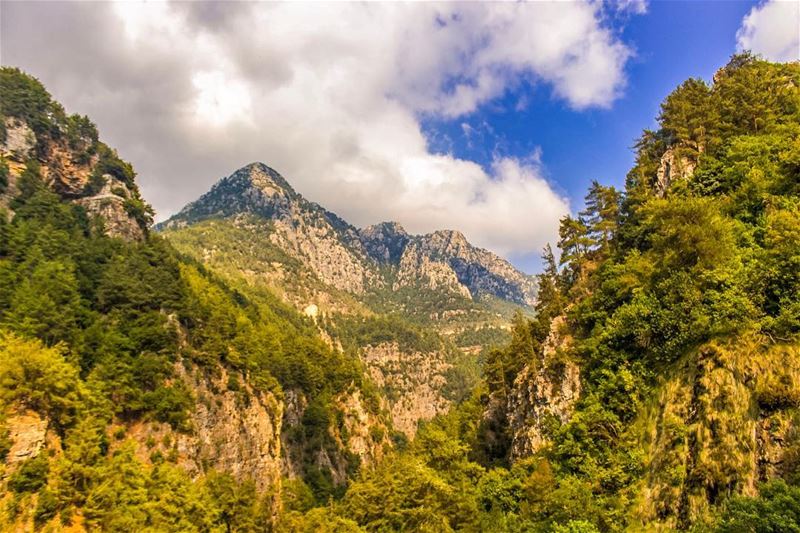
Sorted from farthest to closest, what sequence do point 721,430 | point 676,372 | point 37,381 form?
1. point 37,381
2. point 676,372
3. point 721,430

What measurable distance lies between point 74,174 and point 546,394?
10256 cm

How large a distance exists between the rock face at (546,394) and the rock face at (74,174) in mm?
82921

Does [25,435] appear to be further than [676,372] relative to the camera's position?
Yes

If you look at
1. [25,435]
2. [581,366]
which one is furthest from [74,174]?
[581,366]

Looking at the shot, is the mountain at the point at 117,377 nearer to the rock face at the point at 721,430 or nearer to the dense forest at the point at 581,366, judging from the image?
the dense forest at the point at 581,366

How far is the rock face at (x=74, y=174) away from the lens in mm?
80875

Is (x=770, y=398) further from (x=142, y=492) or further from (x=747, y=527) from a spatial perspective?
(x=142, y=492)

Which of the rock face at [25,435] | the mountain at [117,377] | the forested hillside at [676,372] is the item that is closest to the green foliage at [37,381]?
the mountain at [117,377]

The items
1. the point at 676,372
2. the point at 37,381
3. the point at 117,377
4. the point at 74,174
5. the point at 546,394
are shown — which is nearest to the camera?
the point at 676,372

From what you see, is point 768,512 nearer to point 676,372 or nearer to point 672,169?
point 676,372

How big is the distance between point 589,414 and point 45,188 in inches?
3835

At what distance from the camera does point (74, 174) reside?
89812 mm

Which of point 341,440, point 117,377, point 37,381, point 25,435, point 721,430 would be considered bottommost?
point 341,440

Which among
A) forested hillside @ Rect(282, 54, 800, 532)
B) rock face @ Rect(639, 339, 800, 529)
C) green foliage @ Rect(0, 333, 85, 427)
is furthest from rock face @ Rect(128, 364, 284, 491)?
rock face @ Rect(639, 339, 800, 529)
